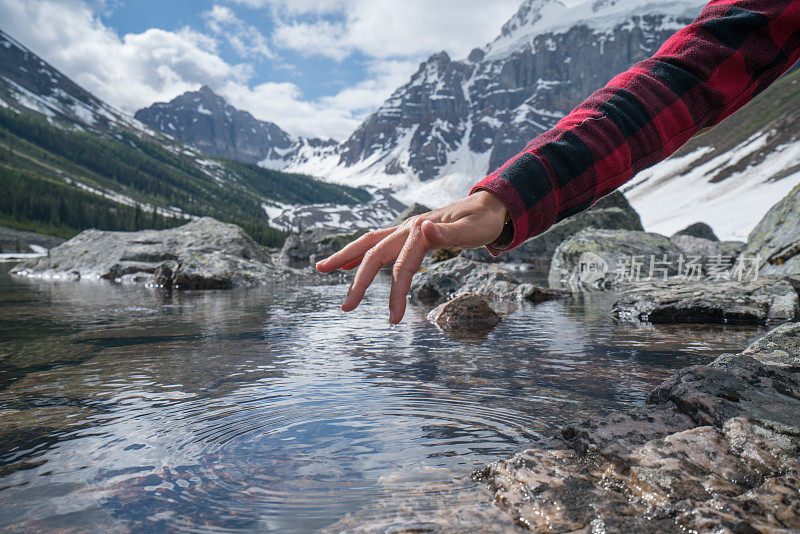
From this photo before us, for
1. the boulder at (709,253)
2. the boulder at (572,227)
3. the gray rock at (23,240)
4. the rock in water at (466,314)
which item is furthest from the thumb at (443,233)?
the gray rock at (23,240)

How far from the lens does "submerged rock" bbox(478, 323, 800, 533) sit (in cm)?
192

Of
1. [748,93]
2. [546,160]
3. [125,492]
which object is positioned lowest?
[125,492]

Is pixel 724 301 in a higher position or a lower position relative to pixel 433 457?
higher

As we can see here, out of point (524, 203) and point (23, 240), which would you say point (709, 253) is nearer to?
point (524, 203)

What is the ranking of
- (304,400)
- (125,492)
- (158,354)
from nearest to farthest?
(125,492) < (304,400) < (158,354)

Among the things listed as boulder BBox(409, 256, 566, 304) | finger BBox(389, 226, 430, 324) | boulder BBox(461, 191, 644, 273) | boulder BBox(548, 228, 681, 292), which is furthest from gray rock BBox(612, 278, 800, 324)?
boulder BBox(461, 191, 644, 273)

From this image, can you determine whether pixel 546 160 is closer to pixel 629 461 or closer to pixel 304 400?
pixel 629 461

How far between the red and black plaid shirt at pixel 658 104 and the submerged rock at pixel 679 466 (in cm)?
107

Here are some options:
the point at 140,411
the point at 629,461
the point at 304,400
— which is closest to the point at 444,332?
the point at 304,400

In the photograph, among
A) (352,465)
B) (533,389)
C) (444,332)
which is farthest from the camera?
(444,332)

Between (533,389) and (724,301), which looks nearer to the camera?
(533,389)

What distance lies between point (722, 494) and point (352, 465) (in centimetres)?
168

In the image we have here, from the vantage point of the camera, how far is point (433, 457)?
2807 millimetres

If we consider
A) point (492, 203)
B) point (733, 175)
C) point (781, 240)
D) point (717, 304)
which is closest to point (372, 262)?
point (492, 203)
